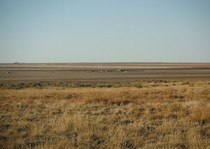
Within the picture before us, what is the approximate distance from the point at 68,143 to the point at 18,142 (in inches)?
58.5

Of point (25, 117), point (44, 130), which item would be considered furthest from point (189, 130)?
point (25, 117)

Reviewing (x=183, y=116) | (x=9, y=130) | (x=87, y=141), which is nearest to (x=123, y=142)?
(x=87, y=141)

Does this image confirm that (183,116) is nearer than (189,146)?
No

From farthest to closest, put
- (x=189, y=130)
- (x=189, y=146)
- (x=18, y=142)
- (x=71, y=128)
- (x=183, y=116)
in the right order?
(x=183, y=116)
(x=71, y=128)
(x=189, y=130)
(x=18, y=142)
(x=189, y=146)

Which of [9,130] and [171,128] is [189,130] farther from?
[9,130]

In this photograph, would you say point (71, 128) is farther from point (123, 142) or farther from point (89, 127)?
point (123, 142)

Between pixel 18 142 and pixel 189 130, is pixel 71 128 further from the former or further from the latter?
pixel 189 130

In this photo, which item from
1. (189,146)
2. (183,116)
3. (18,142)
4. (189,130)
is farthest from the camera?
(183,116)

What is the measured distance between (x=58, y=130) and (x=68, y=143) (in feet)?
5.72

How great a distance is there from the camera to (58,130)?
27.7 ft

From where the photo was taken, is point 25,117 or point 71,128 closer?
point 71,128

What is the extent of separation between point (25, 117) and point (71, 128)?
3.34 metres

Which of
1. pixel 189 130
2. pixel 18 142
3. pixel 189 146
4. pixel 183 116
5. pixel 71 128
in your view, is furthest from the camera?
pixel 183 116

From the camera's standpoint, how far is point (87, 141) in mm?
7211
